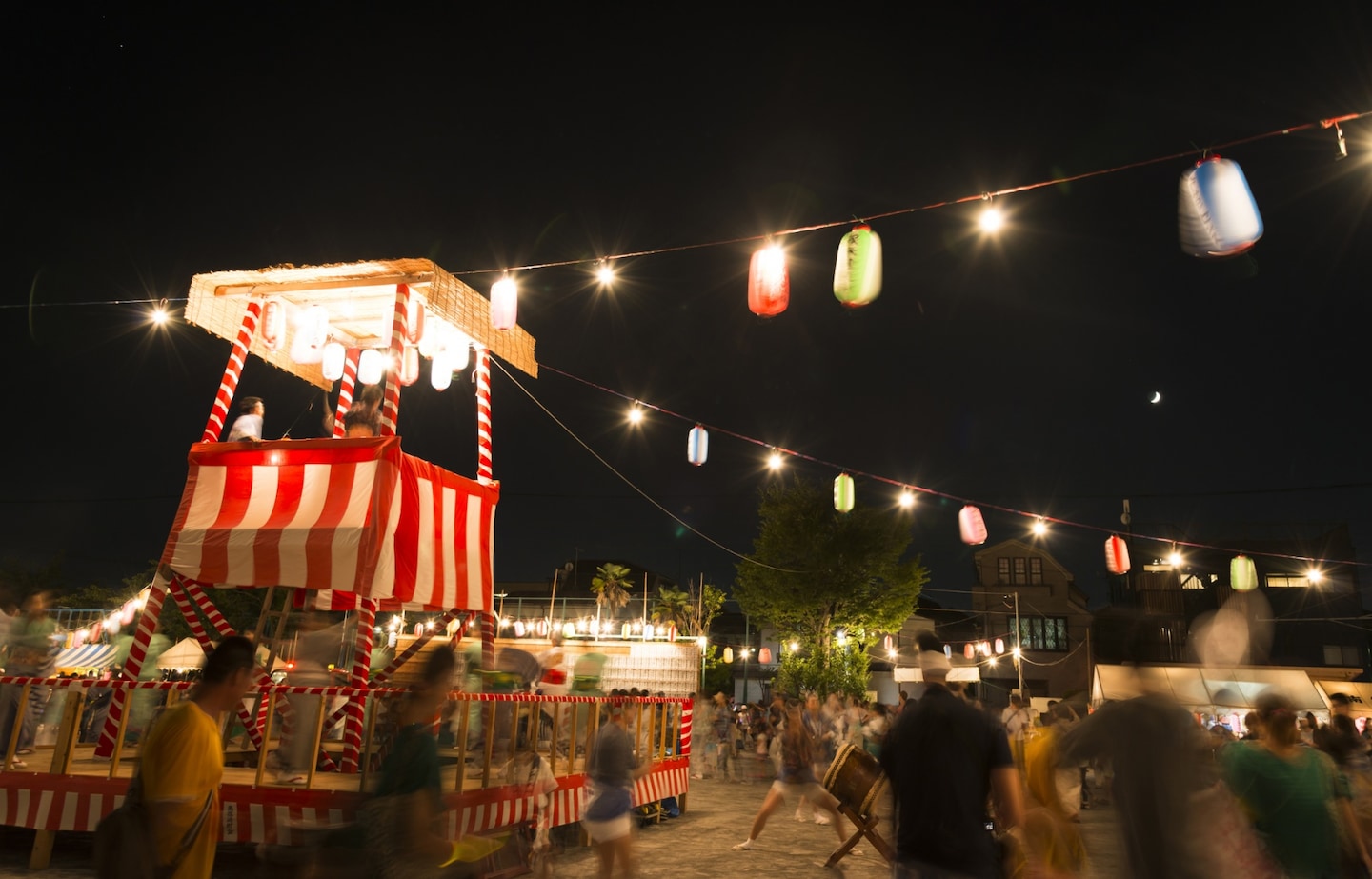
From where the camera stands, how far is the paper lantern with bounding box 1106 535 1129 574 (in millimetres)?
25516

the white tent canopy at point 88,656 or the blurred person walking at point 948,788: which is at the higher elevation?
the white tent canopy at point 88,656

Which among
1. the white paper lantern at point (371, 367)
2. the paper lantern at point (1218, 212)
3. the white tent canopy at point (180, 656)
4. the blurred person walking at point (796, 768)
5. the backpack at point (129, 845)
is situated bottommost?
the blurred person walking at point (796, 768)

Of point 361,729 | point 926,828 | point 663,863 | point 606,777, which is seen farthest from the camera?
point 663,863

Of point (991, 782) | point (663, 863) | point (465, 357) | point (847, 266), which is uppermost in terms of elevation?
point (847, 266)

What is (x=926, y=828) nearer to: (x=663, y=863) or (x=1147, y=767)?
(x=1147, y=767)

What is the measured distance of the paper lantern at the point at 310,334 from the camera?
10.6 metres

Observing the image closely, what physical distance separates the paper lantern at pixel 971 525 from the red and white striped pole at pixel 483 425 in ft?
50.9

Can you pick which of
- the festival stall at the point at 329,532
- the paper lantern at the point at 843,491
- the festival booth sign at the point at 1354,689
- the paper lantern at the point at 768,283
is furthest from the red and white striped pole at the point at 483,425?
the festival booth sign at the point at 1354,689

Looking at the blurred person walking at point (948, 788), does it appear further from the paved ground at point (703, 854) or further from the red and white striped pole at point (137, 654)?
the red and white striped pole at point (137, 654)

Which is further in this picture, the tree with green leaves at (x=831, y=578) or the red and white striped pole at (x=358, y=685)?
the tree with green leaves at (x=831, y=578)

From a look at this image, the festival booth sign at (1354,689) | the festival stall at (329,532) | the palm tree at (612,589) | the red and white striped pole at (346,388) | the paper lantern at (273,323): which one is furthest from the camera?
the palm tree at (612,589)

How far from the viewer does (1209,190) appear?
8.42m

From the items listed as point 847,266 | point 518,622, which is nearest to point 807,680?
point 518,622

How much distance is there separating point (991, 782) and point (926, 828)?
15.9 inches
